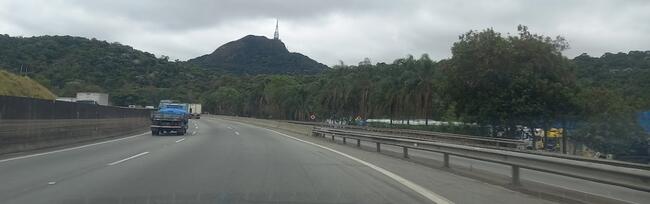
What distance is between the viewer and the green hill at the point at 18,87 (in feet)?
181

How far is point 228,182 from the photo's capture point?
13.6 m

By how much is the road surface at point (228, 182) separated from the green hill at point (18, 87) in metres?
39.6

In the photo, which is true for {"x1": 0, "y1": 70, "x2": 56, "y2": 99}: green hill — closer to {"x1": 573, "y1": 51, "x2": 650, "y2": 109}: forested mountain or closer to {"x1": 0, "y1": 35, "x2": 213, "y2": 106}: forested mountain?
{"x1": 0, "y1": 35, "x2": 213, "y2": 106}: forested mountain

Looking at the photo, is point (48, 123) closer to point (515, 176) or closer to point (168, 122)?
point (168, 122)

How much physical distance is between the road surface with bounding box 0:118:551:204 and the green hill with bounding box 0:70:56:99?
39588 mm

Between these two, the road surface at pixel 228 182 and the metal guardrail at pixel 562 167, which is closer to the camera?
the metal guardrail at pixel 562 167

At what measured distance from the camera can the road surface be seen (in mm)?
11148

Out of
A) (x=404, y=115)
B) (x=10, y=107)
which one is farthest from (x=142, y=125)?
(x=10, y=107)

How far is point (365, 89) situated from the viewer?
78000mm

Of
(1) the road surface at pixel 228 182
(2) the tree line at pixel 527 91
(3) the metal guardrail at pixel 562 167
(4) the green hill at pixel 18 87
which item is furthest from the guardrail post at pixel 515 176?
(4) the green hill at pixel 18 87

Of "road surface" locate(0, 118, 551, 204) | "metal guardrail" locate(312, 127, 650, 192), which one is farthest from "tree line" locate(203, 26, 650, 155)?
"road surface" locate(0, 118, 551, 204)

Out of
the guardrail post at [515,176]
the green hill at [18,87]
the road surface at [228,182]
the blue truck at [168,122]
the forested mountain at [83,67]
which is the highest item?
the forested mountain at [83,67]

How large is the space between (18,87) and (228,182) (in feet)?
169

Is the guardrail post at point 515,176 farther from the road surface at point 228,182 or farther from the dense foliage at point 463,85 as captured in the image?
the dense foliage at point 463,85
